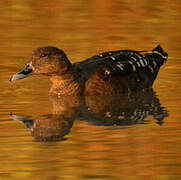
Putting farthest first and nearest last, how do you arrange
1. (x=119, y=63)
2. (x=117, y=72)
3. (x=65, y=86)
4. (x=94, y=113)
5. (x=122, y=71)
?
1. (x=119, y=63)
2. (x=122, y=71)
3. (x=117, y=72)
4. (x=65, y=86)
5. (x=94, y=113)

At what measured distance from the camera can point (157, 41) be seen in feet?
54.7

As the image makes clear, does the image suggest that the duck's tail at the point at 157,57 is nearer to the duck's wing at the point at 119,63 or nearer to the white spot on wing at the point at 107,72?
the duck's wing at the point at 119,63

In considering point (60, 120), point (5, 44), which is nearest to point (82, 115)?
point (60, 120)

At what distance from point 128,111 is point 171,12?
29.2 ft

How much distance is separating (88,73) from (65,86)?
40cm

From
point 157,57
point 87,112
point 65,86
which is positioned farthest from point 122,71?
point 87,112

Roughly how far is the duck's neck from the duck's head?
0.34ft

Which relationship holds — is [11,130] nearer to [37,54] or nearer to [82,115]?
[82,115]

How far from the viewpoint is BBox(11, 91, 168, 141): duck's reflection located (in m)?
10.3

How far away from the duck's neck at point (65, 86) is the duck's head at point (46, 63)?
0.10m

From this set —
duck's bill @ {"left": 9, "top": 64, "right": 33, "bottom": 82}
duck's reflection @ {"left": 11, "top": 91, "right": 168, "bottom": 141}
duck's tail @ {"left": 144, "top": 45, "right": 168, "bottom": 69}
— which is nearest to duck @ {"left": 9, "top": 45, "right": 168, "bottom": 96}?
duck's bill @ {"left": 9, "top": 64, "right": 33, "bottom": 82}

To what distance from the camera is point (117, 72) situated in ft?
42.4

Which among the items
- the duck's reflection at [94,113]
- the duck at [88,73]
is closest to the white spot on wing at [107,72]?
the duck at [88,73]

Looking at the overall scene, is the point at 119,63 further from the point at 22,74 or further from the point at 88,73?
the point at 22,74
